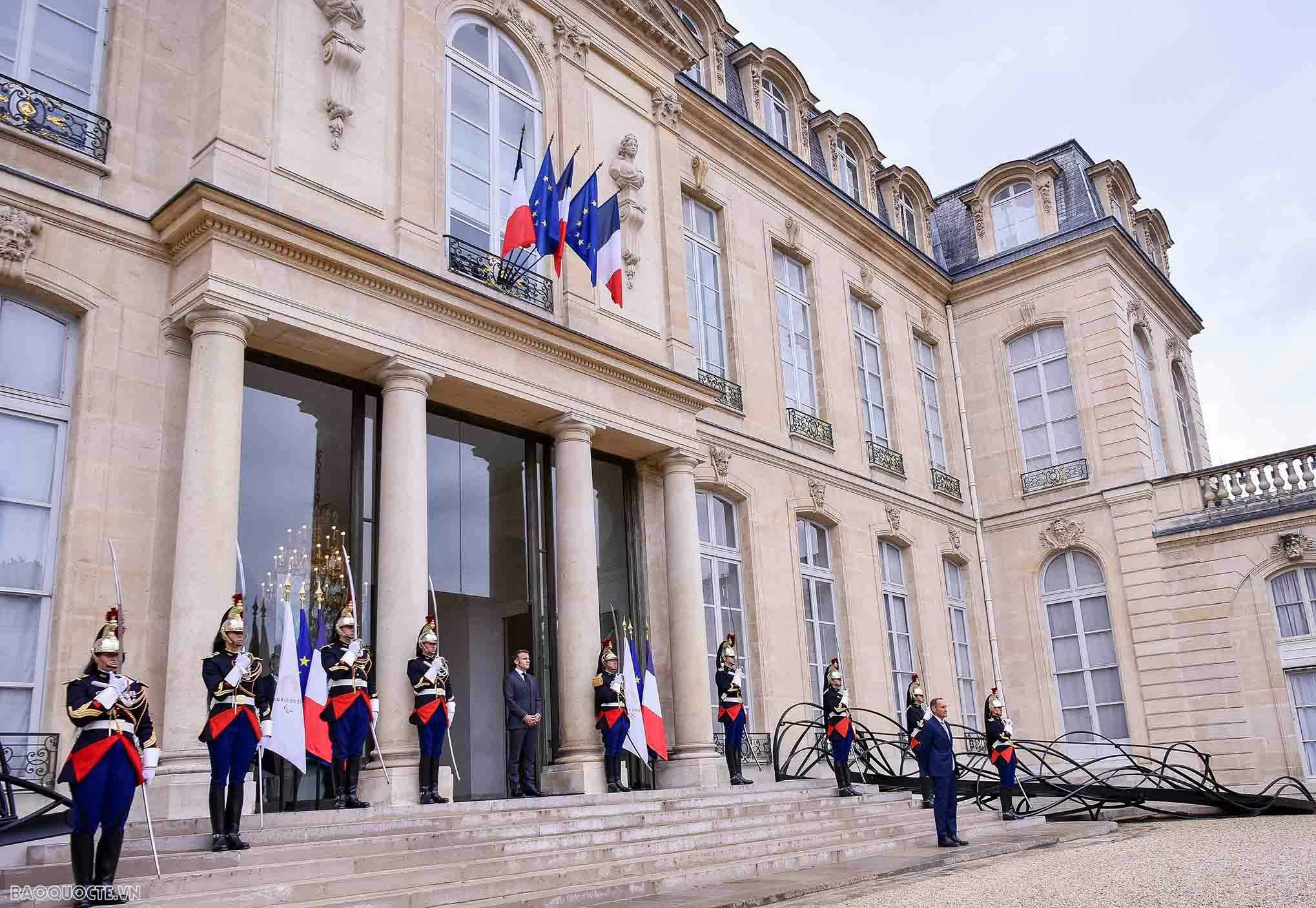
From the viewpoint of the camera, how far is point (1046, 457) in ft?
62.1

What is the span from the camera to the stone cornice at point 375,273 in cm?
812

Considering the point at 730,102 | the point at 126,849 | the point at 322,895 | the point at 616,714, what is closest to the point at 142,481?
the point at 126,849

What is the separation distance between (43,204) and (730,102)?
1064 cm

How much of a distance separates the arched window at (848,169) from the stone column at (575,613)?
31.5 ft

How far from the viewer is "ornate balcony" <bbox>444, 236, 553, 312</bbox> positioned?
33.9 ft

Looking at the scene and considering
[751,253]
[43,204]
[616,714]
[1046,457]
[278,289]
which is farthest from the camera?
[1046,457]

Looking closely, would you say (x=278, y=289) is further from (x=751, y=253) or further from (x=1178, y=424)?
(x=1178, y=424)

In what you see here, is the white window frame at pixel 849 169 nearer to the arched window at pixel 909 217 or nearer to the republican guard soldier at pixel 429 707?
the arched window at pixel 909 217

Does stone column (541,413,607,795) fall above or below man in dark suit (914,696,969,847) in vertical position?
above

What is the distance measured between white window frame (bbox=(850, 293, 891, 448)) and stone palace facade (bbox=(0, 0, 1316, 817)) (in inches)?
4.3

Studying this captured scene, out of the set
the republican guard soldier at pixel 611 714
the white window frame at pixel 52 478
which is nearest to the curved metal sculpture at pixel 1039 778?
the republican guard soldier at pixel 611 714

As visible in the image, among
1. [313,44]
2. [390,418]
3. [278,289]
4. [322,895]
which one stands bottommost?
[322,895]

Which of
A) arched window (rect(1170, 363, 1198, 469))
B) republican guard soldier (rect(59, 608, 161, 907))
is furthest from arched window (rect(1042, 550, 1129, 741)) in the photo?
republican guard soldier (rect(59, 608, 161, 907))

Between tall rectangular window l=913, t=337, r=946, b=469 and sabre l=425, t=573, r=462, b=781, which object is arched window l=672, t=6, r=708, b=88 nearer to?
tall rectangular window l=913, t=337, r=946, b=469
